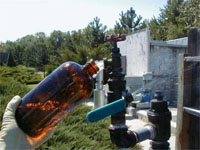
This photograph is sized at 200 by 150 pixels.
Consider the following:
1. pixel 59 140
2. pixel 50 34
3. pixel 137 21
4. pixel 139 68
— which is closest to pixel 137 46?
pixel 139 68

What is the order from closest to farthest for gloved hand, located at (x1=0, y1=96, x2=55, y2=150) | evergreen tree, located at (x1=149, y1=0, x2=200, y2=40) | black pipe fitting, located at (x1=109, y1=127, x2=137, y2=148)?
black pipe fitting, located at (x1=109, y1=127, x2=137, y2=148), gloved hand, located at (x1=0, y1=96, x2=55, y2=150), evergreen tree, located at (x1=149, y1=0, x2=200, y2=40)

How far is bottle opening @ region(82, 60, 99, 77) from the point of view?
3.10ft

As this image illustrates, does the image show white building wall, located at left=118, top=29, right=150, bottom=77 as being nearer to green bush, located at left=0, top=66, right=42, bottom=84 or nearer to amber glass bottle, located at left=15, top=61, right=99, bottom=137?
green bush, located at left=0, top=66, right=42, bottom=84

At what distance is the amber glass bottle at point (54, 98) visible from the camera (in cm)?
96

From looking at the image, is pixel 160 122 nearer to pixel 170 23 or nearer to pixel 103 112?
pixel 103 112

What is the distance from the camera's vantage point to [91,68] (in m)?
0.96

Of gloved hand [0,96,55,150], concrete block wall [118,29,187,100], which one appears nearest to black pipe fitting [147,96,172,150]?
gloved hand [0,96,55,150]

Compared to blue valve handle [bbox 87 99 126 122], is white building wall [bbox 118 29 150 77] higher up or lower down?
higher up

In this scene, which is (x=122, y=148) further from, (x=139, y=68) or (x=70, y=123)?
(x=139, y=68)

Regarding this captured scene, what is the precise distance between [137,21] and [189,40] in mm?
21806

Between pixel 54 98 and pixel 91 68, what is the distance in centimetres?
25

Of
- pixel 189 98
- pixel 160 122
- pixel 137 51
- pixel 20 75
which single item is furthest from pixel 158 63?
pixel 20 75

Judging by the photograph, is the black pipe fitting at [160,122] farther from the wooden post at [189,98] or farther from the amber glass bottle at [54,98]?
the amber glass bottle at [54,98]

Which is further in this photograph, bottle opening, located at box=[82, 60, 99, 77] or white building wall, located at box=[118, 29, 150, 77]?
white building wall, located at box=[118, 29, 150, 77]
